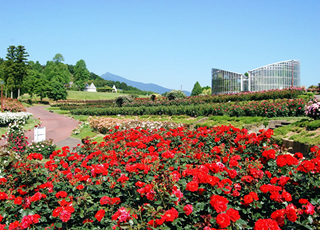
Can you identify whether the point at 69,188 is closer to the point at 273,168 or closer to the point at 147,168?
the point at 147,168

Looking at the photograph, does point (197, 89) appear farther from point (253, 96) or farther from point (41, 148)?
point (41, 148)

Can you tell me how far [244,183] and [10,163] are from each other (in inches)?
126

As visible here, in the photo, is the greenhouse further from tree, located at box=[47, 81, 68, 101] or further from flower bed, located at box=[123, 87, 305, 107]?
tree, located at box=[47, 81, 68, 101]

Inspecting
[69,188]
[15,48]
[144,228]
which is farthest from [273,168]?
[15,48]

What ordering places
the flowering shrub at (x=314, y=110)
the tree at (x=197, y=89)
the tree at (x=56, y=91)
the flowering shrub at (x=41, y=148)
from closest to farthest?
the flowering shrub at (x=314, y=110)
the flowering shrub at (x=41, y=148)
the tree at (x=56, y=91)
the tree at (x=197, y=89)

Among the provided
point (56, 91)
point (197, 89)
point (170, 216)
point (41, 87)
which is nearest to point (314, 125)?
point (170, 216)

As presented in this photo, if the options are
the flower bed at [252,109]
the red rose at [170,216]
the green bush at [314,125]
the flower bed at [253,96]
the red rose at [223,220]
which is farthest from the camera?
the flower bed at [253,96]

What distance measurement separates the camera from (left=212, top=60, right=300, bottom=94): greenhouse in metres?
39.6

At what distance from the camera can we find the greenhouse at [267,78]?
39.6 metres

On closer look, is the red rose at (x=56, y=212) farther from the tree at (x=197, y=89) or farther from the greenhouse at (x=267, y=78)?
the tree at (x=197, y=89)

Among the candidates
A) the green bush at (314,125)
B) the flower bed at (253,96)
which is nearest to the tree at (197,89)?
the flower bed at (253,96)

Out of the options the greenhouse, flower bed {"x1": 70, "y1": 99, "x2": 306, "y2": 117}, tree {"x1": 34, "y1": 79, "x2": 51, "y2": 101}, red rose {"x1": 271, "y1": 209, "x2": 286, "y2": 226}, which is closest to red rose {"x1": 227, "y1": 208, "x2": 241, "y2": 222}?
red rose {"x1": 271, "y1": 209, "x2": 286, "y2": 226}

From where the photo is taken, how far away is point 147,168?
124 inches

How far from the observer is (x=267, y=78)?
39781mm
